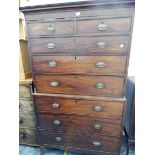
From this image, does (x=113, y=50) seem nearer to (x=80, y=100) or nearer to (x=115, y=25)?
(x=115, y=25)

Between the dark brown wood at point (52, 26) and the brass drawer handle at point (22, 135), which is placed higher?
the dark brown wood at point (52, 26)

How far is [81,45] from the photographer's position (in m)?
1.26

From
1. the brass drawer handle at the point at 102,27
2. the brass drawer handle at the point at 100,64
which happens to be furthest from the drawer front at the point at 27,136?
the brass drawer handle at the point at 102,27

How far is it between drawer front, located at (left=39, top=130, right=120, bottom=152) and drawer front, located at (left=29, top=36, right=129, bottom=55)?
81cm

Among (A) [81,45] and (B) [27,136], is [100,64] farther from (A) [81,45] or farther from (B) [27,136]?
(B) [27,136]

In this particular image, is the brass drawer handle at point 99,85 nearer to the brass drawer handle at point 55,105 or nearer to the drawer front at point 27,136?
the brass drawer handle at point 55,105

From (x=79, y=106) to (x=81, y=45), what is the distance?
56cm

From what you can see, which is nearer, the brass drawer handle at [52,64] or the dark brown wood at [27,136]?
the brass drawer handle at [52,64]

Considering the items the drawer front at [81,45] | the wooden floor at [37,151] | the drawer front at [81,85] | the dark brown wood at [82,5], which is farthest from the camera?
the wooden floor at [37,151]

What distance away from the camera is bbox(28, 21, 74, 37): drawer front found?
1.25 meters

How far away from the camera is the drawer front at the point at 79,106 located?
1.36m

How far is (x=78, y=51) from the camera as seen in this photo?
1281mm
